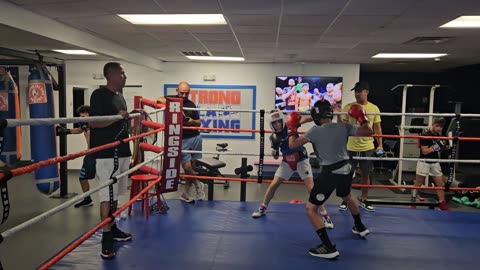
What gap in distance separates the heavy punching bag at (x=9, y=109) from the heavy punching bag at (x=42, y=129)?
1.89ft

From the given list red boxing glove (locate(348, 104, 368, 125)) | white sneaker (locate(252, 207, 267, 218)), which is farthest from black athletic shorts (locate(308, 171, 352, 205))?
white sneaker (locate(252, 207, 267, 218))

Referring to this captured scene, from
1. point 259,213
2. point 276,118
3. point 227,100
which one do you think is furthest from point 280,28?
point 227,100

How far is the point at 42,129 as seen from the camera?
3863 mm

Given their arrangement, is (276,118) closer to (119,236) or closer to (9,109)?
(119,236)

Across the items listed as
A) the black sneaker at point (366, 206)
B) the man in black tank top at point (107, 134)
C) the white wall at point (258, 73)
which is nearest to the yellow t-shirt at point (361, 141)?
the black sneaker at point (366, 206)

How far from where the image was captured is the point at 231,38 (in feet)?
14.4

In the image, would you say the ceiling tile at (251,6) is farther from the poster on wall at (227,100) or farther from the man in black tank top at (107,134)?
the poster on wall at (227,100)

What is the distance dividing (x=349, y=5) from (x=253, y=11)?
0.77 m

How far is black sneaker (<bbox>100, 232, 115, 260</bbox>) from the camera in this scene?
2.32m

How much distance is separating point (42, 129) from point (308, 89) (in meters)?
4.51

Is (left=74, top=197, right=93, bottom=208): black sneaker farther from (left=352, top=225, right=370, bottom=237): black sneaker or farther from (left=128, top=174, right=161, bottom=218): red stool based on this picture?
(left=352, top=225, right=370, bottom=237): black sneaker

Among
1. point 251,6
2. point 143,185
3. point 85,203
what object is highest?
point 251,6

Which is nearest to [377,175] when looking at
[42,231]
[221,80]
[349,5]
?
[221,80]

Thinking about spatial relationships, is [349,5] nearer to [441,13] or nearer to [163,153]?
[441,13]
